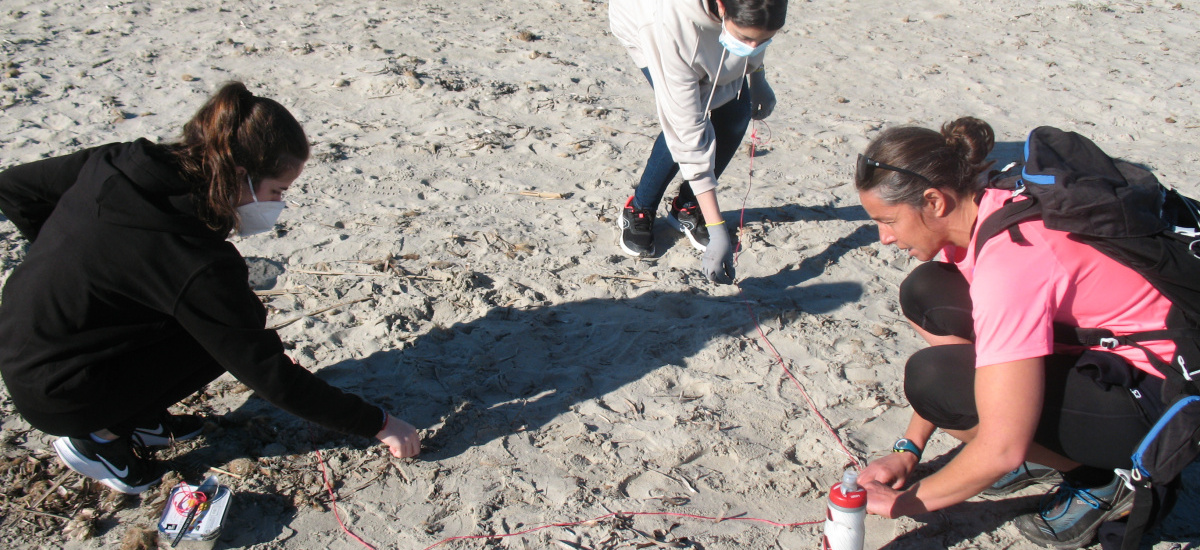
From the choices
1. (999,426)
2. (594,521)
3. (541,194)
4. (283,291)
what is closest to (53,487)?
(283,291)

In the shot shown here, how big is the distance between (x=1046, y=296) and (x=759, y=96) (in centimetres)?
197

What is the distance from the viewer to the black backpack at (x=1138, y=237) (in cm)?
168

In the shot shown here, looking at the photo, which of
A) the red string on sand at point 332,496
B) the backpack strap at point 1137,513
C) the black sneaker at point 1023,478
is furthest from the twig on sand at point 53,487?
the backpack strap at point 1137,513

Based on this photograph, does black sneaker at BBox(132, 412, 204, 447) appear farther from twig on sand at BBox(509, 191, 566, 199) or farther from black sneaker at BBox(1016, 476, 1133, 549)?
black sneaker at BBox(1016, 476, 1133, 549)

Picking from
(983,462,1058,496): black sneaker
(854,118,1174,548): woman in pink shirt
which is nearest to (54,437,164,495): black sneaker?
(854,118,1174,548): woman in pink shirt

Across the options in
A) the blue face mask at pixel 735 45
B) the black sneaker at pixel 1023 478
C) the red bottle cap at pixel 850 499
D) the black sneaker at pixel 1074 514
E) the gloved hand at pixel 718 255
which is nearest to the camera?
the red bottle cap at pixel 850 499

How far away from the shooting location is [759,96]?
350cm

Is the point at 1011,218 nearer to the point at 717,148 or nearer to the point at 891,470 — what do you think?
the point at 891,470

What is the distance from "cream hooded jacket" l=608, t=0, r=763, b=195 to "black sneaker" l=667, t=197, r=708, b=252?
24.5 inches

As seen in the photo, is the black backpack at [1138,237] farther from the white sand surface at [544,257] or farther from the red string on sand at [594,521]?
the red string on sand at [594,521]

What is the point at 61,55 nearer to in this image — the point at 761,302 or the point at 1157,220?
Result: the point at 761,302

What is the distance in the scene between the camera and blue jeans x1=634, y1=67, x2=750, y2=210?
3.31 m

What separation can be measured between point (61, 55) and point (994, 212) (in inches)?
210

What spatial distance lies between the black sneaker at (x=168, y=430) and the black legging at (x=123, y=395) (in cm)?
6
